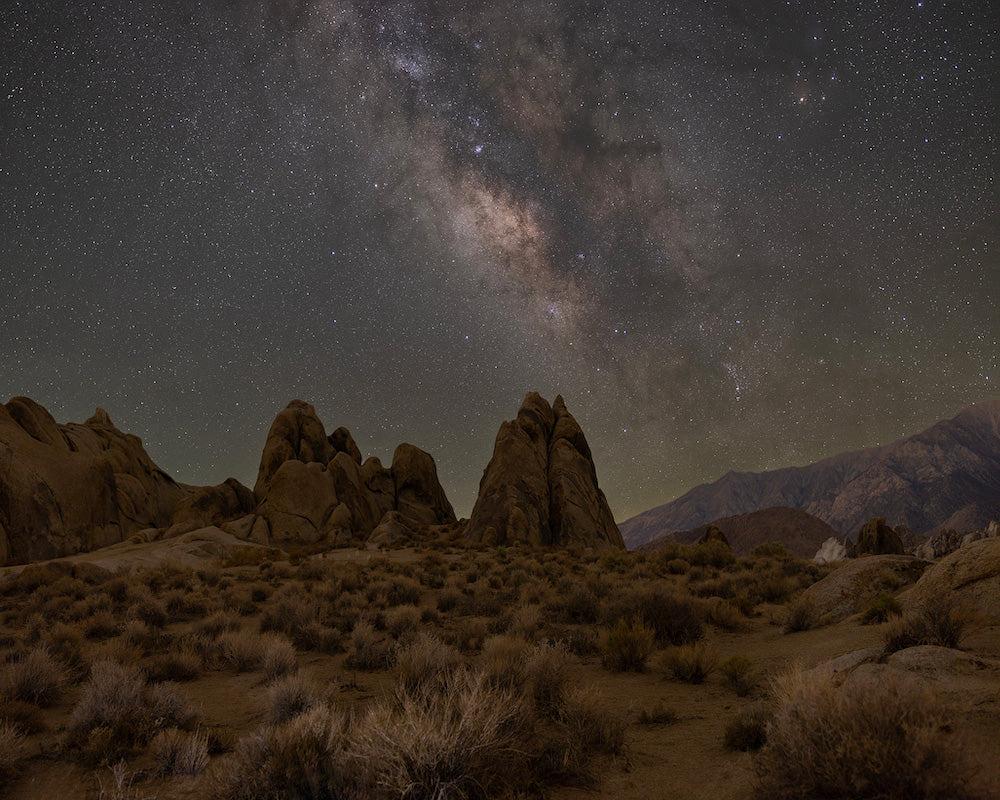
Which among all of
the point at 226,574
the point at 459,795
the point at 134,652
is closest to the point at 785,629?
the point at 459,795

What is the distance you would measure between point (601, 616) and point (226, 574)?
48.8 feet

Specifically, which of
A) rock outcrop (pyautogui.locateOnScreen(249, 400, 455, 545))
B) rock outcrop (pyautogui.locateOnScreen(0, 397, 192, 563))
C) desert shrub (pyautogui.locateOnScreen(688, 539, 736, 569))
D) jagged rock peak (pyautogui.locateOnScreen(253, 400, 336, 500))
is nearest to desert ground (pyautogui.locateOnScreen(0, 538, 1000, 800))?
desert shrub (pyautogui.locateOnScreen(688, 539, 736, 569))

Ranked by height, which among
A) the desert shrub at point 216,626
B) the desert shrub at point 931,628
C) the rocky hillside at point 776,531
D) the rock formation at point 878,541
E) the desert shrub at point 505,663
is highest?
the desert shrub at point 216,626

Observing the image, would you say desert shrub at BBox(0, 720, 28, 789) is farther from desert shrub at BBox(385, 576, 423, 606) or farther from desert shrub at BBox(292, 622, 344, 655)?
desert shrub at BBox(385, 576, 423, 606)

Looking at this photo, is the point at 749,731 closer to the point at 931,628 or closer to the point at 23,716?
the point at 931,628

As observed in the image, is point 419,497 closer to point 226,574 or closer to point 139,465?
point 139,465

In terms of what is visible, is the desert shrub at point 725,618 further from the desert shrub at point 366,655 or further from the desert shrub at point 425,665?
the desert shrub at point 366,655

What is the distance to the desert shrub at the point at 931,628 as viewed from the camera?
5.42 m

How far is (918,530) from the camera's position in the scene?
6220 inches

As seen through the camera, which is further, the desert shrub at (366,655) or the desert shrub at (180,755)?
the desert shrub at (366,655)

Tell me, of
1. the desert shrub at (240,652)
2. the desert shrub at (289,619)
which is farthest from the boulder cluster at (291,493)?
the desert shrub at (240,652)

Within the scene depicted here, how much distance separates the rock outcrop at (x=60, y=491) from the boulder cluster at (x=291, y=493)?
0.07 metres

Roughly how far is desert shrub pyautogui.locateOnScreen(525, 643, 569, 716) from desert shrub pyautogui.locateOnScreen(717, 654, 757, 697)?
7.33 feet

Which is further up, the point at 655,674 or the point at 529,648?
the point at 529,648
